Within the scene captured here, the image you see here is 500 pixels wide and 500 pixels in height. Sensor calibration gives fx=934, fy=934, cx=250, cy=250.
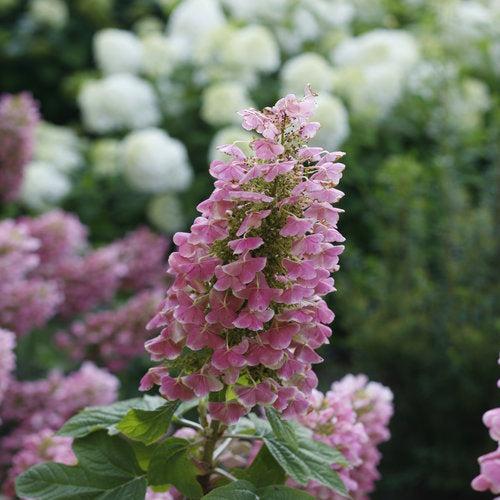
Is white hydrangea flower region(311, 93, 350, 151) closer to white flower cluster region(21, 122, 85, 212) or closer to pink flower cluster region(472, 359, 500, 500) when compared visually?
white flower cluster region(21, 122, 85, 212)

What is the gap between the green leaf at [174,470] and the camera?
1000 millimetres

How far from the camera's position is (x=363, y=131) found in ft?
12.1

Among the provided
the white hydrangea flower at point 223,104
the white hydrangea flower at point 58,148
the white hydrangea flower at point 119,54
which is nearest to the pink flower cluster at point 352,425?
the white hydrangea flower at point 223,104

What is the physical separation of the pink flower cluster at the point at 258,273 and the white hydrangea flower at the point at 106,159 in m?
2.71

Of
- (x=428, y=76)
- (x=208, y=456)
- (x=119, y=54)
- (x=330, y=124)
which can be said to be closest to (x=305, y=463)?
(x=208, y=456)

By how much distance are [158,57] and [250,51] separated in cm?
48

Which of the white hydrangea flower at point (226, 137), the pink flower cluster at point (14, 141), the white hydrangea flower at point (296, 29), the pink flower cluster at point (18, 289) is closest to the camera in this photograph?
the pink flower cluster at point (18, 289)

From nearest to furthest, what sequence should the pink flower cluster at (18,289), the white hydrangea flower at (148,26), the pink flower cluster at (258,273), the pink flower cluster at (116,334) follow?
the pink flower cluster at (258,273)
the pink flower cluster at (18,289)
the pink flower cluster at (116,334)
the white hydrangea flower at (148,26)

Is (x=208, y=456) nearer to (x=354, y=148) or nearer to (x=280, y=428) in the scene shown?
(x=280, y=428)

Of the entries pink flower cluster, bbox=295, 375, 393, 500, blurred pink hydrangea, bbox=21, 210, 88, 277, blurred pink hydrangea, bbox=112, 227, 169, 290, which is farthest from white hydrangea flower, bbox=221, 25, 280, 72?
pink flower cluster, bbox=295, 375, 393, 500

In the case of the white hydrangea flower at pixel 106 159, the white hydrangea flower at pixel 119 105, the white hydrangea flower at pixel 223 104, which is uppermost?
the white hydrangea flower at pixel 119 105

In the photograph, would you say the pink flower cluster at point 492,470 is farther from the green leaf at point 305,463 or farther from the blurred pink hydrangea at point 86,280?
the blurred pink hydrangea at point 86,280

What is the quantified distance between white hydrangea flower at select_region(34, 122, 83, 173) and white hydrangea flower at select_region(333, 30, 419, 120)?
1110 mm

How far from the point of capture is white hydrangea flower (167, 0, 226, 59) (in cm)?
422
